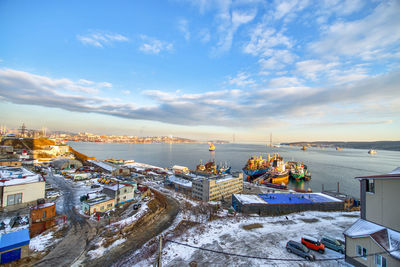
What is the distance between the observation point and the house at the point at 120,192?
60.1 ft

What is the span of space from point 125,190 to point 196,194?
41.2ft

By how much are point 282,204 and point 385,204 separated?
11.7m

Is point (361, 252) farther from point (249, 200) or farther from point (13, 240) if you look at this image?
point (13, 240)

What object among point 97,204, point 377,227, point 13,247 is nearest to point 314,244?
point 377,227

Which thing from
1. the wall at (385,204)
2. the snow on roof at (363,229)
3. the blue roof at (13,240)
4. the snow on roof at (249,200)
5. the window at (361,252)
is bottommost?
the snow on roof at (249,200)

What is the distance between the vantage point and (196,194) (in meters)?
28.3

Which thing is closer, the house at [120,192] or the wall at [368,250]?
the wall at [368,250]

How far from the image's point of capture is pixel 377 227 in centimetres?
793

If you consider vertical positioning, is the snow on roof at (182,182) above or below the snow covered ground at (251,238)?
below

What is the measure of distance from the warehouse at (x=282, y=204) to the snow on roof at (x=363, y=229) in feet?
33.1

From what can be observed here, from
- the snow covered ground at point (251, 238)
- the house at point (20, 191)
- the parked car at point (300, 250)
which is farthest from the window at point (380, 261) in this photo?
the house at point (20, 191)

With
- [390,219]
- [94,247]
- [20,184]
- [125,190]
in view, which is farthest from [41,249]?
[390,219]

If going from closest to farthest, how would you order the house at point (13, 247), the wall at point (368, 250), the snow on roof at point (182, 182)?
1. the wall at point (368, 250)
2. the house at point (13, 247)
3. the snow on roof at point (182, 182)

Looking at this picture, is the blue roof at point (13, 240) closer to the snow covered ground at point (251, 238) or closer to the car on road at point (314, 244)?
the snow covered ground at point (251, 238)
